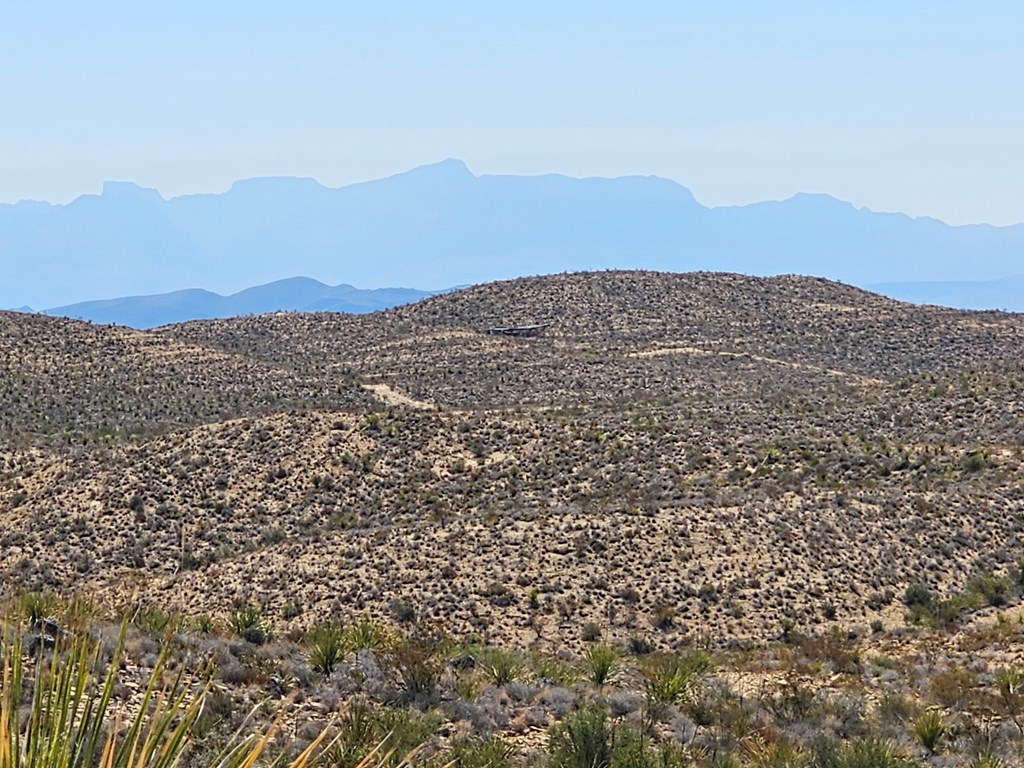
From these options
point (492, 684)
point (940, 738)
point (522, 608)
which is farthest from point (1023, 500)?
point (492, 684)

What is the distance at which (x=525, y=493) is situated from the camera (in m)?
28.6

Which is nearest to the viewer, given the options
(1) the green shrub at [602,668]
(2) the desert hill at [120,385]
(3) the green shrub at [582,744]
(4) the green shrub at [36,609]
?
(3) the green shrub at [582,744]

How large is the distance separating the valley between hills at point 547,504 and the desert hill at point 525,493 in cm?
10

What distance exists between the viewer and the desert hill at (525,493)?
20.8m

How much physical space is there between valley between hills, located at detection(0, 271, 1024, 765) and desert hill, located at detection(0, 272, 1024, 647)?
102mm

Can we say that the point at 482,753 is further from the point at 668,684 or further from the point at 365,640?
the point at 365,640

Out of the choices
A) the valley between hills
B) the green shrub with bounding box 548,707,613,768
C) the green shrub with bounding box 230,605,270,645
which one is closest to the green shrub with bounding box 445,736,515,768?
the green shrub with bounding box 548,707,613,768

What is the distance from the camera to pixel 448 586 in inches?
830

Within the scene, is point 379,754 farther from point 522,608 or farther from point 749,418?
point 749,418

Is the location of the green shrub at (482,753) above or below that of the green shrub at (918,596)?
above

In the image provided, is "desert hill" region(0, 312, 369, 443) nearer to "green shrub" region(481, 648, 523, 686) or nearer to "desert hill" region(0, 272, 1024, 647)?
"desert hill" region(0, 272, 1024, 647)

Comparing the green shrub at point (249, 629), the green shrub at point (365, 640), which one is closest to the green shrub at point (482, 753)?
the green shrub at point (365, 640)

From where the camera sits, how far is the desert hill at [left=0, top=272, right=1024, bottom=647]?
68.4 ft

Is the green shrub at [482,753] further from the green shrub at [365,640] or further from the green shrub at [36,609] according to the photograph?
the green shrub at [36,609]
